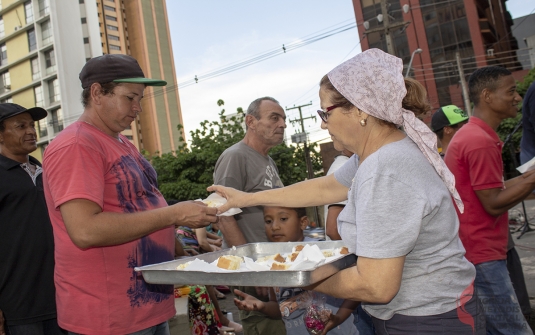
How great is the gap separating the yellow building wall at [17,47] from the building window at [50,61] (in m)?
2.99

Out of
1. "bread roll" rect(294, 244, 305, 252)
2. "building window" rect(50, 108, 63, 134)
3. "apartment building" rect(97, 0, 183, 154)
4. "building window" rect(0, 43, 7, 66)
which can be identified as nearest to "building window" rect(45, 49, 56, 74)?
"building window" rect(50, 108, 63, 134)

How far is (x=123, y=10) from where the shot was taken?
250 feet

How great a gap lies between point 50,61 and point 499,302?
51.2 meters

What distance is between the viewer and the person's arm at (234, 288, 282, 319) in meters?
3.30

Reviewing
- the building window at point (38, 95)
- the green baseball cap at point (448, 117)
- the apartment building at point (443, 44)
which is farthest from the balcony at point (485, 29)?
the green baseball cap at point (448, 117)

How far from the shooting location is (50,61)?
155ft

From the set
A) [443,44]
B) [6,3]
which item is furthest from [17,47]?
[443,44]

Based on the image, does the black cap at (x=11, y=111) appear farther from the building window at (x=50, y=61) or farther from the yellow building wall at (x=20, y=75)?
the yellow building wall at (x=20, y=75)

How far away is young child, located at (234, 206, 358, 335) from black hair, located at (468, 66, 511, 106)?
166 cm

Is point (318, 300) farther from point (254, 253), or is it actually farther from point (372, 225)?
point (372, 225)

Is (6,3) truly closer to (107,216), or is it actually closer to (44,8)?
(44,8)

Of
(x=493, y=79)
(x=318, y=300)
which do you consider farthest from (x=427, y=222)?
(x=493, y=79)

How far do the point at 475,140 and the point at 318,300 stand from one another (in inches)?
59.8

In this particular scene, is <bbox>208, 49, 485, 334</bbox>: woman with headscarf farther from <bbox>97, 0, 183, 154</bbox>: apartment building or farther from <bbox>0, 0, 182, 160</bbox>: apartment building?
<bbox>97, 0, 183, 154</bbox>: apartment building
